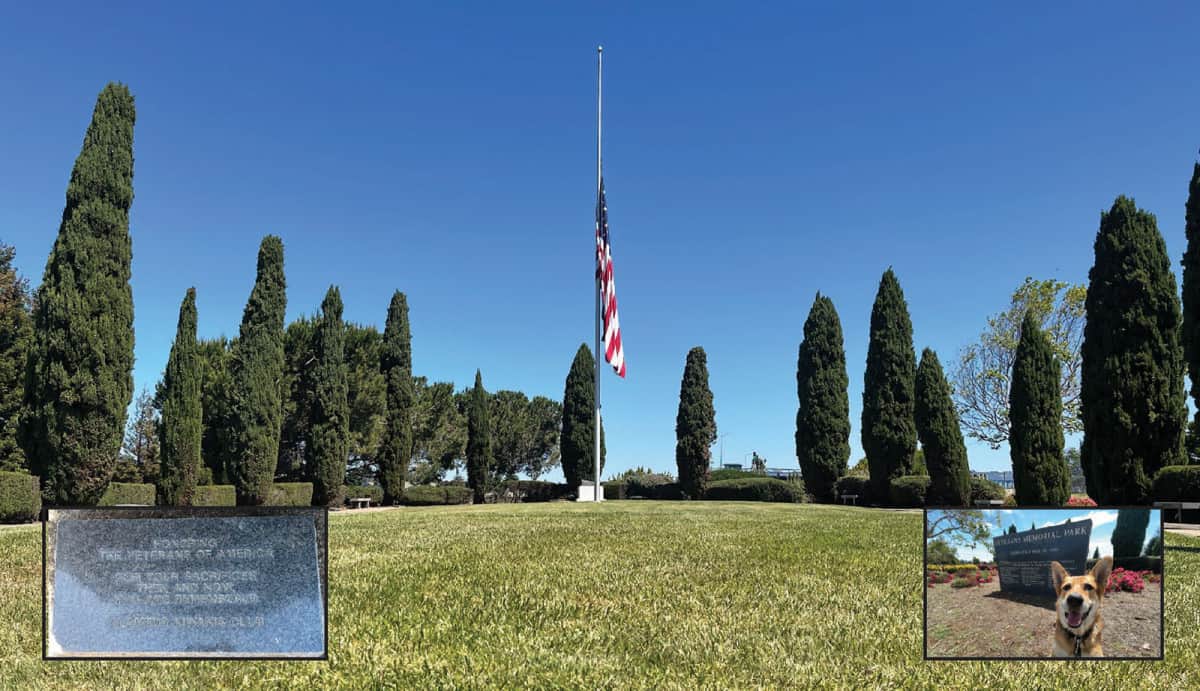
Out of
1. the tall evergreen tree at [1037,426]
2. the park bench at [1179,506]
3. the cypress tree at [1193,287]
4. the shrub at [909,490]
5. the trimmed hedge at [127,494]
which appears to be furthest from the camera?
the shrub at [909,490]

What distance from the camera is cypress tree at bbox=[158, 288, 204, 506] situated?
2009 centimetres

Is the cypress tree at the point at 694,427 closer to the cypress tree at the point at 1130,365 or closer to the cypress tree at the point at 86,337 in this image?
the cypress tree at the point at 1130,365

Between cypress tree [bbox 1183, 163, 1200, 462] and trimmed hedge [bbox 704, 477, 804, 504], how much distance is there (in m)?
16.0

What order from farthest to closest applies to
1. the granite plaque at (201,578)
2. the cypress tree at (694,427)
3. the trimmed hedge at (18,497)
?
the cypress tree at (694,427)
the trimmed hedge at (18,497)
the granite plaque at (201,578)

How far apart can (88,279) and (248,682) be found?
52.1 feet

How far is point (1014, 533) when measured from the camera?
274 cm

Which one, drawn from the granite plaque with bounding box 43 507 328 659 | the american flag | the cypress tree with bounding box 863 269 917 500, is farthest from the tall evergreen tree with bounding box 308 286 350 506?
the granite plaque with bounding box 43 507 328 659

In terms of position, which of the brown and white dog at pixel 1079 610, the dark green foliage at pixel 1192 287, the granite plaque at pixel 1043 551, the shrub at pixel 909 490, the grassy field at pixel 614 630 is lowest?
the shrub at pixel 909 490

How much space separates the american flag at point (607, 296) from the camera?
20281 millimetres

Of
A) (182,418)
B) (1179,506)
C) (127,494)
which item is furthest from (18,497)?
(1179,506)

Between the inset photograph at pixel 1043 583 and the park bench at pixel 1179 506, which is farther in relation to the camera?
the park bench at pixel 1179 506

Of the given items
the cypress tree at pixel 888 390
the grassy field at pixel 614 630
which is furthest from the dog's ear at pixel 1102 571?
the cypress tree at pixel 888 390

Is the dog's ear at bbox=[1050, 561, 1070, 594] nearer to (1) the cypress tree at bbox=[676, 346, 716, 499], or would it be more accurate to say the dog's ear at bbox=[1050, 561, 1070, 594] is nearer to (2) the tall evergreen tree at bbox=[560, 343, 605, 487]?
(1) the cypress tree at bbox=[676, 346, 716, 499]

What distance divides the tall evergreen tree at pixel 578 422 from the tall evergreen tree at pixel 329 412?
1288 centimetres
